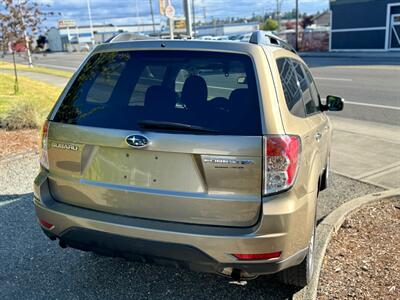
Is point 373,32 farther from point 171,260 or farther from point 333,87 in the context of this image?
point 171,260

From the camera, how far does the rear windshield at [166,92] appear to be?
8.21 feet

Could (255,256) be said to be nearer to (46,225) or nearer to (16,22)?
(46,225)

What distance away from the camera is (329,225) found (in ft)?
12.7

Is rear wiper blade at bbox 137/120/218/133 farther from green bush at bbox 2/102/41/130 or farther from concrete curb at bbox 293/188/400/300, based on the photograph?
green bush at bbox 2/102/41/130

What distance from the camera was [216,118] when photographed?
2.48m

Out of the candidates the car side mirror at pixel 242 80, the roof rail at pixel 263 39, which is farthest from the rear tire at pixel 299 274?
the roof rail at pixel 263 39

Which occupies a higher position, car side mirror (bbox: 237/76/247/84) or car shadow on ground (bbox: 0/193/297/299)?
car side mirror (bbox: 237/76/247/84)

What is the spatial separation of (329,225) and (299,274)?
110 cm

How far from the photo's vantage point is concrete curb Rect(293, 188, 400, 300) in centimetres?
297

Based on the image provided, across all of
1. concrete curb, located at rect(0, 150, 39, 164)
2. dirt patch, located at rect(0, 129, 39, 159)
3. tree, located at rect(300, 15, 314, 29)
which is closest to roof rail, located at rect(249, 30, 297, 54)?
concrete curb, located at rect(0, 150, 39, 164)

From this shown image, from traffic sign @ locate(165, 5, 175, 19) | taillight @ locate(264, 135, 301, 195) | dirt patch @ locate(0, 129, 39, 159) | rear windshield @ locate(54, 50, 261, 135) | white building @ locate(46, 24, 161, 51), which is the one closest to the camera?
taillight @ locate(264, 135, 301, 195)

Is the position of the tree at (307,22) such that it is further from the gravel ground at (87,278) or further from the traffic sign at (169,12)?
the gravel ground at (87,278)

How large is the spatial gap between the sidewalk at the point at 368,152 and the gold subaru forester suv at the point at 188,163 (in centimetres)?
289

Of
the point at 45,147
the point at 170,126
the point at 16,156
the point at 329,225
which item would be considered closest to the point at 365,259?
the point at 329,225
